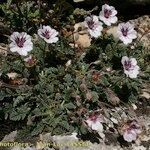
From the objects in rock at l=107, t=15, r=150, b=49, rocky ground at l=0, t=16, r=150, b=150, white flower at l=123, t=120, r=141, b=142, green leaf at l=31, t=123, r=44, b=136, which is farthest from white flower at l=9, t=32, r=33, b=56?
rock at l=107, t=15, r=150, b=49

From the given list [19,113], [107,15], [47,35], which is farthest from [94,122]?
[107,15]

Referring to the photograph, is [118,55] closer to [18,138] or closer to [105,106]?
[105,106]

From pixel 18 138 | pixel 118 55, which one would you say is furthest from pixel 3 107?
pixel 118 55

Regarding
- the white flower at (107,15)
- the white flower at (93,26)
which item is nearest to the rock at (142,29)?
the white flower at (107,15)

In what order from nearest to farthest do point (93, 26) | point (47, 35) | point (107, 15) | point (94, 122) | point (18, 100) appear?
point (94, 122) < point (18, 100) < point (47, 35) < point (93, 26) < point (107, 15)

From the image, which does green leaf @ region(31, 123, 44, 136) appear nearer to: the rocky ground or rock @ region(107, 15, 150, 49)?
the rocky ground

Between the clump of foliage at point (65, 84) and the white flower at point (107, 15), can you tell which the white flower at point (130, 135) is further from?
the white flower at point (107, 15)

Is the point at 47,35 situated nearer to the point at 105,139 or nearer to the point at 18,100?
the point at 18,100
